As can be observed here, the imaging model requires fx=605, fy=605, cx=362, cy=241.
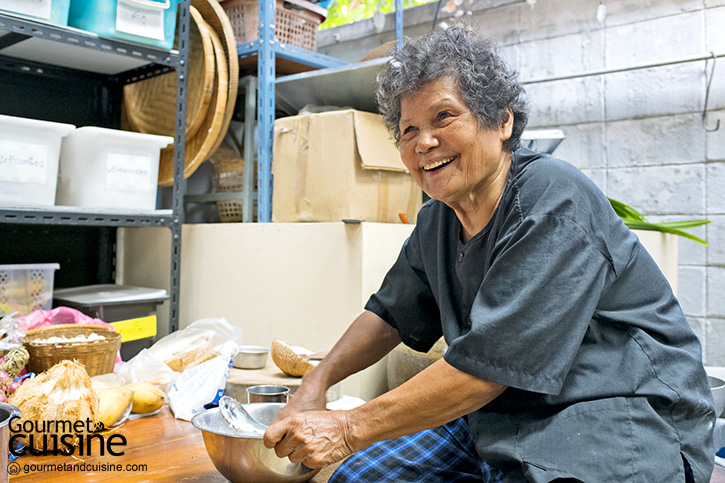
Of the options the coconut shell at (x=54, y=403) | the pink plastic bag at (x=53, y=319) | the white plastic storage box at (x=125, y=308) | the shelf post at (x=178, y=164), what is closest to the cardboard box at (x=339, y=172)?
the shelf post at (x=178, y=164)

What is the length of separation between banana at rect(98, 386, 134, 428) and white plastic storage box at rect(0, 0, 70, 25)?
4.04 ft

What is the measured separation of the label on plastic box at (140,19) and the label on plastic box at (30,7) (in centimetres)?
22

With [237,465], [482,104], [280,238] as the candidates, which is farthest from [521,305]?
[280,238]

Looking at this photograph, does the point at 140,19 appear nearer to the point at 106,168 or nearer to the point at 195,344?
the point at 106,168

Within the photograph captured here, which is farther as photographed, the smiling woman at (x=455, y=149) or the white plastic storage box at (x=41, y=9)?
the white plastic storage box at (x=41, y=9)

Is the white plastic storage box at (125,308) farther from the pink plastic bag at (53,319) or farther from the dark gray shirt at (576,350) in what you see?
the dark gray shirt at (576,350)

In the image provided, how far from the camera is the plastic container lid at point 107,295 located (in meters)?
2.22

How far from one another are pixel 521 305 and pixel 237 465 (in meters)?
0.59

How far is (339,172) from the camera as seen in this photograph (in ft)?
6.87

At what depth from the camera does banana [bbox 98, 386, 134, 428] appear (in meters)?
1.48

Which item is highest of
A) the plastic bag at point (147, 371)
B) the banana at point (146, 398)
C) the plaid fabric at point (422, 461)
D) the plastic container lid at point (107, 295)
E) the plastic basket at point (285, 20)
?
the plastic basket at point (285, 20)

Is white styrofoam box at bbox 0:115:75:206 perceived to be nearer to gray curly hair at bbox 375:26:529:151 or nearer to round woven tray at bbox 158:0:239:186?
round woven tray at bbox 158:0:239:186

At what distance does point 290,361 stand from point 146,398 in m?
0.40

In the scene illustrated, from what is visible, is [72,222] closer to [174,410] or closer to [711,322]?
[174,410]
